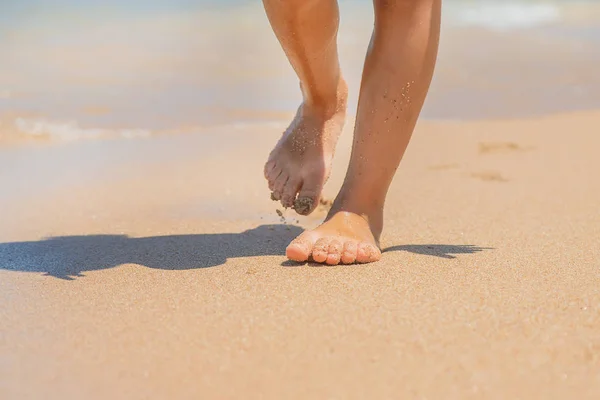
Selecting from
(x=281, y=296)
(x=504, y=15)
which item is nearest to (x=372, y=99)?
(x=281, y=296)

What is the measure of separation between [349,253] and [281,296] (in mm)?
310

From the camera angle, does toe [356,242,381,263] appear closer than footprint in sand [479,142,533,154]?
Yes

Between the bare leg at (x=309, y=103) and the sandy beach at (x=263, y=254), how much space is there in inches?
6.9

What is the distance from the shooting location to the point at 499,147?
376 cm

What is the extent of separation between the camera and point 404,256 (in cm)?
197

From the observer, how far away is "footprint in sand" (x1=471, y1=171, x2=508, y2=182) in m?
3.15

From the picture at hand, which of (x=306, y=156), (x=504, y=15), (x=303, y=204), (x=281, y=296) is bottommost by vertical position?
(x=281, y=296)

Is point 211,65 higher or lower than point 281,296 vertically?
higher

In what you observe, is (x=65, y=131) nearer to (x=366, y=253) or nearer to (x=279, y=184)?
(x=279, y=184)

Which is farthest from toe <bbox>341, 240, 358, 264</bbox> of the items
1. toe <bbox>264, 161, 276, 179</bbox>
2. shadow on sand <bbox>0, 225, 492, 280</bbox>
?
toe <bbox>264, 161, 276, 179</bbox>

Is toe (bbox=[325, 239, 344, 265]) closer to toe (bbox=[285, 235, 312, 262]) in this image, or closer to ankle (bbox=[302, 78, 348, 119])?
toe (bbox=[285, 235, 312, 262])

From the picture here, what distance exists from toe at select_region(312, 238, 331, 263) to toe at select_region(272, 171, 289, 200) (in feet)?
1.35

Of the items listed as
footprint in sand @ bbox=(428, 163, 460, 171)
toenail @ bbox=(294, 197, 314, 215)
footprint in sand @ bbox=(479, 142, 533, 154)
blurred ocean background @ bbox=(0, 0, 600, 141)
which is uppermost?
blurred ocean background @ bbox=(0, 0, 600, 141)

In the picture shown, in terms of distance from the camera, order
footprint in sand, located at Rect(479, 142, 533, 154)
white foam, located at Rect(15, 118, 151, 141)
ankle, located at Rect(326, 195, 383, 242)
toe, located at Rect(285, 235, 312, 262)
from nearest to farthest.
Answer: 1. toe, located at Rect(285, 235, 312, 262)
2. ankle, located at Rect(326, 195, 383, 242)
3. footprint in sand, located at Rect(479, 142, 533, 154)
4. white foam, located at Rect(15, 118, 151, 141)
